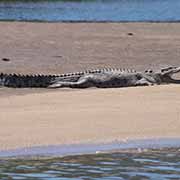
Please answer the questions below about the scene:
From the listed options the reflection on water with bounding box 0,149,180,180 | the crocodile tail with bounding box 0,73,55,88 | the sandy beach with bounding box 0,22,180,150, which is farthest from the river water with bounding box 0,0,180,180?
the crocodile tail with bounding box 0,73,55,88

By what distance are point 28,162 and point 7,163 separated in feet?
0.65

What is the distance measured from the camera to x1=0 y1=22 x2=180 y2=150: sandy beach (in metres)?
8.85

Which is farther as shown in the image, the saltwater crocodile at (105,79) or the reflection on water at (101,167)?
the saltwater crocodile at (105,79)

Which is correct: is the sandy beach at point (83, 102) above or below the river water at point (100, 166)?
above

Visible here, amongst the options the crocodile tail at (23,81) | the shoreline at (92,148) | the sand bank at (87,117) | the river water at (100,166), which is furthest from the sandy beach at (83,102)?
the river water at (100,166)

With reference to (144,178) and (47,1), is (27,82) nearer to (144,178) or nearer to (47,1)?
(144,178)

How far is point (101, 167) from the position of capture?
759 cm

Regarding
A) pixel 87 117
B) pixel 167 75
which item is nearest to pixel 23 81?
pixel 167 75

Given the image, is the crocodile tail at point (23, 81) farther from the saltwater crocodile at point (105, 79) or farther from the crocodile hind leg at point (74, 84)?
the crocodile hind leg at point (74, 84)

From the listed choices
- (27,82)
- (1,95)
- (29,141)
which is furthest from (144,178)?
(27,82)

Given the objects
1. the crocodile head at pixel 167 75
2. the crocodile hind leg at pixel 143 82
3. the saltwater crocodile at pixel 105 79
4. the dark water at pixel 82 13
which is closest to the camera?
the saltwater crocodile at pixel 105 79

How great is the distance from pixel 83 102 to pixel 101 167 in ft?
10.3

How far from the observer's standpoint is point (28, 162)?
7723 millimetres

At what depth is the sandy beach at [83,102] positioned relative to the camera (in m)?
8.85
